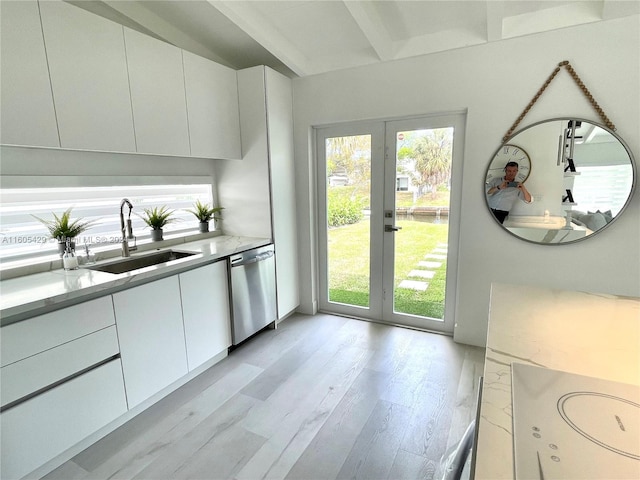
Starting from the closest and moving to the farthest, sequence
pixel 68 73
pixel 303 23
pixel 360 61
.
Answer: pixel 68 73 → pixel 303 23 → pixel 360 61

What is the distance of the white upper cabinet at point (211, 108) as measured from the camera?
2.56m

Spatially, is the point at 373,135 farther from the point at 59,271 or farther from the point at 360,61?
the point at 59,271

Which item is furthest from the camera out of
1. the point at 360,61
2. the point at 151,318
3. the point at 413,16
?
the point at 360,61

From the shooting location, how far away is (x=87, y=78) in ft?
6.28

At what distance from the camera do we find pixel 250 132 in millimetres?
3000

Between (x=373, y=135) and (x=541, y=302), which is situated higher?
(x=373, y=135)

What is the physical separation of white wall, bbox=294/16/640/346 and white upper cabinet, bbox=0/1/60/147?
202 cm

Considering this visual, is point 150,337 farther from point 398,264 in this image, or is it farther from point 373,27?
point 373,27

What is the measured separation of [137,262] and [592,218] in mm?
3355

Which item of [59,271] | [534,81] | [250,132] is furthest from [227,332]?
[534,81]

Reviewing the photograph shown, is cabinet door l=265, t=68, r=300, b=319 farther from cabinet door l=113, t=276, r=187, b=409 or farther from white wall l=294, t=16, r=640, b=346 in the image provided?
cabinet door l=113, t=276, r=187, b=409

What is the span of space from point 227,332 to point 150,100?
5.96 ft

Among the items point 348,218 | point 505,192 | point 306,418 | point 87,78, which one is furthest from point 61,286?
point 505,192

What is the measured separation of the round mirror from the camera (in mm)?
2232
